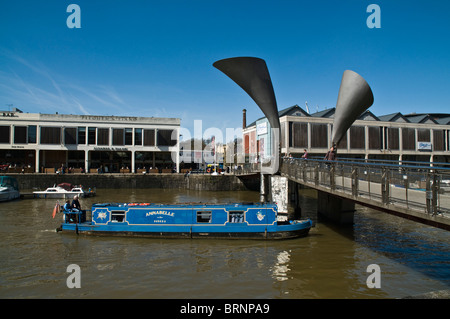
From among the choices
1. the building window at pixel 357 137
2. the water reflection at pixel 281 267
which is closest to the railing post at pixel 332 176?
the water reflection at pixel 281 267

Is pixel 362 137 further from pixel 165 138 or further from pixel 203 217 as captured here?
pixel 203 217

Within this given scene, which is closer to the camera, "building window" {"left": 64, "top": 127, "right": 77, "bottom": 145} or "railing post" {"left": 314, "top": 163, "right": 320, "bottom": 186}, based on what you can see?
"railing post" {"left": 314, "top": 163, "right": 320, "bottom": 186}

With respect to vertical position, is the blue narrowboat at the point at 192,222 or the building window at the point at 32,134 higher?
the building window at the point at 32,134

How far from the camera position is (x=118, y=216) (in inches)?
665

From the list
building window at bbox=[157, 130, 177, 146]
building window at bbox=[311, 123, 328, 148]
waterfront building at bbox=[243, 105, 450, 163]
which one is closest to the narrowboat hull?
waterfront building at bbox=[243, 105, 450, 163]

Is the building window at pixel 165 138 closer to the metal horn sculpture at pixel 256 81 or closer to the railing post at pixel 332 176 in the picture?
the metal horn sculpture at pixel 256 81

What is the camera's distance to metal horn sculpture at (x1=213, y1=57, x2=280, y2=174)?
798 inches

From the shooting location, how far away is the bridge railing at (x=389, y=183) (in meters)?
8.49

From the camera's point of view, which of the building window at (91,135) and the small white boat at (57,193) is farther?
the building window at (91,135)

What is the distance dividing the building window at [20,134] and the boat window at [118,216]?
132 ft

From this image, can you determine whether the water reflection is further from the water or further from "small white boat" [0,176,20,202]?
"small white boat" [0,176,20,202]

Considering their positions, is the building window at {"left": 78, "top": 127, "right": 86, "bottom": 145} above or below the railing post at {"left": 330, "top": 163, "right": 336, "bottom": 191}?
above

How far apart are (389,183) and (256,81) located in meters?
12.5

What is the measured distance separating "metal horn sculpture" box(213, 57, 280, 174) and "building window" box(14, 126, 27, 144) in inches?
1614
